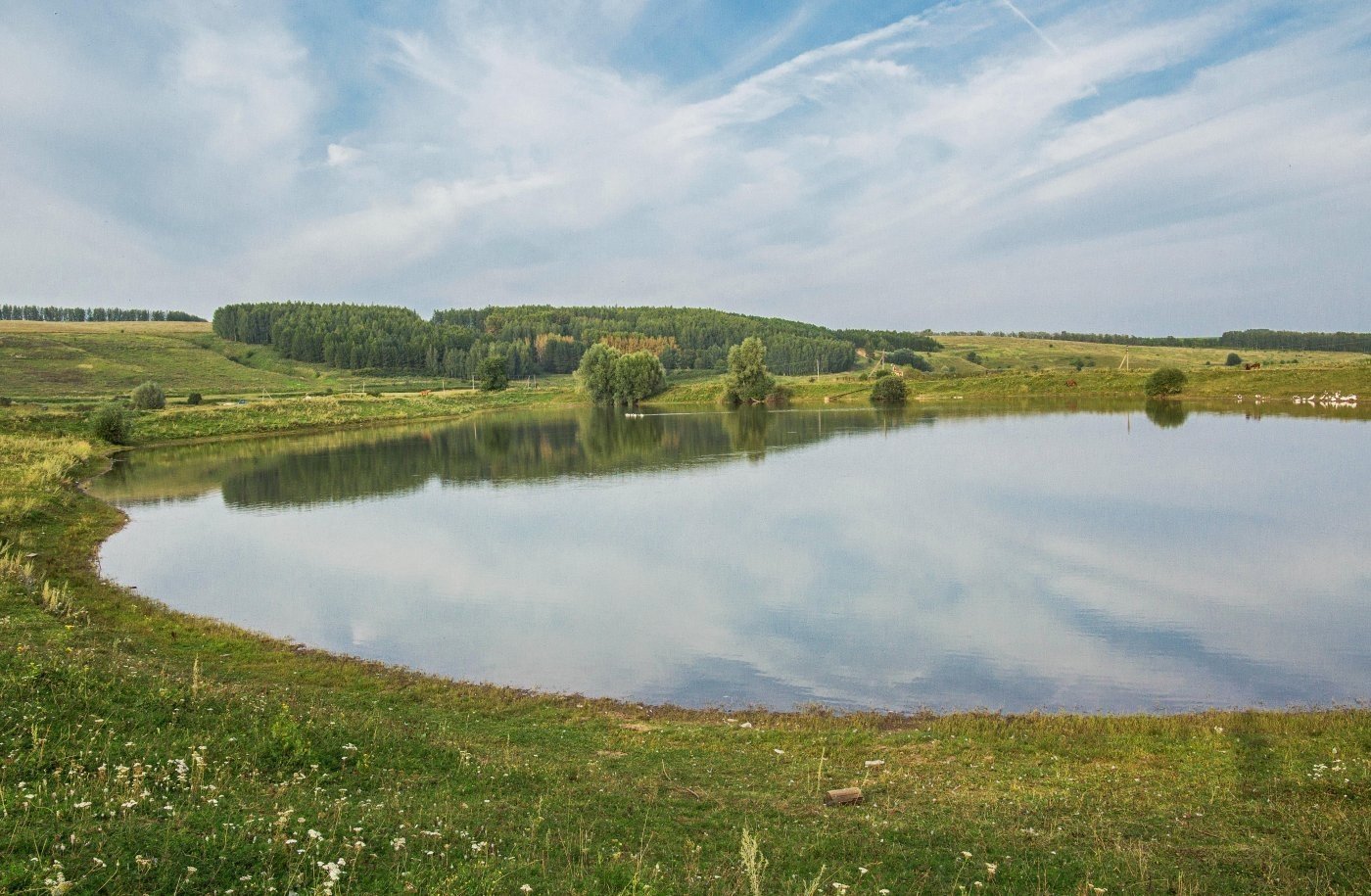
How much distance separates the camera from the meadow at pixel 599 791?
6.21 metres

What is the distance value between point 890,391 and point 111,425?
8930 centimetres

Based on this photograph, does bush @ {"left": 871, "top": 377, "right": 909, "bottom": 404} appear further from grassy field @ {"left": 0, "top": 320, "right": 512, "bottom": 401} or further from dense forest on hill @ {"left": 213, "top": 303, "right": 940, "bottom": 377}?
grassy field @ {"left": 0, "top": 320, "right": 512, "bottom": 401}

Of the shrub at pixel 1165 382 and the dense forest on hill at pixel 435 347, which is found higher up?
the dense forest on hill at pixel 435 347

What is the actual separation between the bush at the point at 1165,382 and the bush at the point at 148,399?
373 feet

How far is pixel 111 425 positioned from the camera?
63219 millimetres

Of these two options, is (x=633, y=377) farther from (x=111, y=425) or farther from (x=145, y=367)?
(x=145, y=367)

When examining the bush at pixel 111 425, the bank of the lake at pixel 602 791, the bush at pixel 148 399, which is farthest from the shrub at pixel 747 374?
the bank of the lake at pixel 602 791

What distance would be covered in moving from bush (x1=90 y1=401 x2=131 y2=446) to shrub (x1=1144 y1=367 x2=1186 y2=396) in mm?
106204

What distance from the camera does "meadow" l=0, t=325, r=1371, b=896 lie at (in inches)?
245

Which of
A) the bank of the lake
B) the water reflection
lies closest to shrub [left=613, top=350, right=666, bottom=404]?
the water reflection

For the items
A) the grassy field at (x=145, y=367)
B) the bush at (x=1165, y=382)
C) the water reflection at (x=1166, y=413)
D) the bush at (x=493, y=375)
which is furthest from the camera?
the bush at (x=493, y=375)

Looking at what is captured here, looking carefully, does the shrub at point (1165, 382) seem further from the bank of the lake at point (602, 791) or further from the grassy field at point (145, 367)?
the grassy field at point (145, 367)

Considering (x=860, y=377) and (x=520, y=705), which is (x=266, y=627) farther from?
(x=860, y=377)

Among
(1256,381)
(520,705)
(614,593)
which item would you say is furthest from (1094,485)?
(1256,381)
